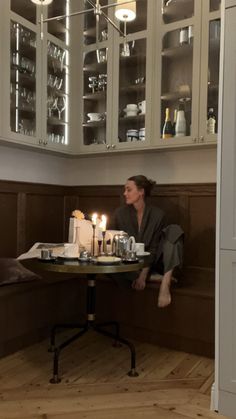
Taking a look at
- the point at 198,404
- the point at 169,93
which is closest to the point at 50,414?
the point at 198,404

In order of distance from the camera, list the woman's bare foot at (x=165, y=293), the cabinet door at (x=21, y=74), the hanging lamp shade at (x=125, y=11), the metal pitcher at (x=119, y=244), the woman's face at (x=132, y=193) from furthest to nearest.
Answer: the woman's face at (x=132, y=193) → the cabinet door at (x=21, y=74) → the woman's bare foot at (x=165, y=293) → the metal pitcher at (x=119, y=244) → the hanging lamp shade at (x=125, y=11)

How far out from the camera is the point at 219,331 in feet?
6.56

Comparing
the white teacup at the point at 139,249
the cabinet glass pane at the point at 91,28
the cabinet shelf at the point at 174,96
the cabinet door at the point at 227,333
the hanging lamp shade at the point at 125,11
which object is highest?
the cabinet glass pane at the point at 91,28

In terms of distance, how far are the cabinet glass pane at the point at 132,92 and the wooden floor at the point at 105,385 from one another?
1.78 metres

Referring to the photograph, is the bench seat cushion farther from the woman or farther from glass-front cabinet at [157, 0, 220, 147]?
glass-front cabinet at [157, 0, 220, 147]

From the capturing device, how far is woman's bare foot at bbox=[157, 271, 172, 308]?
2.69m

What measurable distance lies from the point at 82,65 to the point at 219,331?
2.71 meters

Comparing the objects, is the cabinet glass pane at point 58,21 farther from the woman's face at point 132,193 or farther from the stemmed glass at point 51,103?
the woman's face at point 132,193

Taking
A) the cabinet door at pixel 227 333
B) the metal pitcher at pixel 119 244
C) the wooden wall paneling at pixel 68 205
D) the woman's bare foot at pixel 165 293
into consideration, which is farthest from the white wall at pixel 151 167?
the cabinet door at pixel 227 333

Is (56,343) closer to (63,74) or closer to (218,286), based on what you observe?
(218,286)

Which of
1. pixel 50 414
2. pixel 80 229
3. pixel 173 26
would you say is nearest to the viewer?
pixel 50 414

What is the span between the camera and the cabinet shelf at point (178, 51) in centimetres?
310

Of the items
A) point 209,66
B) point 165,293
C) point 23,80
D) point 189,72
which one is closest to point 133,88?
point 189,72

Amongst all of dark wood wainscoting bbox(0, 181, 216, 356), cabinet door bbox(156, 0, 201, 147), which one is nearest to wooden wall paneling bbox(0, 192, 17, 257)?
dark wood wainscoting bbox(0, 181, 216, 356)
